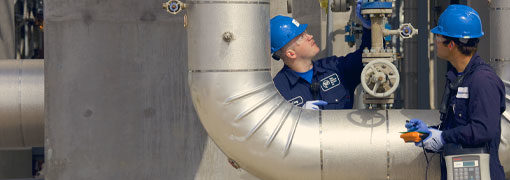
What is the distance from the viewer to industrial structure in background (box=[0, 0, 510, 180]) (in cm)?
451

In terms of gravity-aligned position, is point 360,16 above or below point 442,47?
above

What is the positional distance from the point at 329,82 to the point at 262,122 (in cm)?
95

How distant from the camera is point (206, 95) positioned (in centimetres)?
453

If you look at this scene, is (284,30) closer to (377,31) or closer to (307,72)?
(307,72)

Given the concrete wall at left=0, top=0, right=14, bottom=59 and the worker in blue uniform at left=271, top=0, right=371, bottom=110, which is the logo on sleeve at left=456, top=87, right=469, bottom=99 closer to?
the worker in blue uniform at left=271, top=0, right=371, bottom=110

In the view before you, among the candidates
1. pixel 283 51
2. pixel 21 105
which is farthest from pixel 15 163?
pixel 283 51

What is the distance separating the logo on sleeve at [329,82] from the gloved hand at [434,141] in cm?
113

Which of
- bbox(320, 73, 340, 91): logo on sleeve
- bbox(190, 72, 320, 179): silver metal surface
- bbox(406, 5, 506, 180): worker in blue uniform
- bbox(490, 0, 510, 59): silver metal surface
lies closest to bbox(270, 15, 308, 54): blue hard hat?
bbox(320, 73, 340, 91): logo on sleeve

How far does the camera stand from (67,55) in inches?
252

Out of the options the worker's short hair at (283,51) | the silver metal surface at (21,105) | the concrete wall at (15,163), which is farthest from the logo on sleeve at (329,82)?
the concrete wall at (15,163)

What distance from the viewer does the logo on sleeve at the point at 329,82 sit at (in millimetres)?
5266

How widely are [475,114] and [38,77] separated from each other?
4.79 meters

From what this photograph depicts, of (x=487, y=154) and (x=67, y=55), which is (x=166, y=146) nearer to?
(x=67, y=55)

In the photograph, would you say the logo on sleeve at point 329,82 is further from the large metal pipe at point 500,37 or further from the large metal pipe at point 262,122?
the large metal pipe at point 500,37
